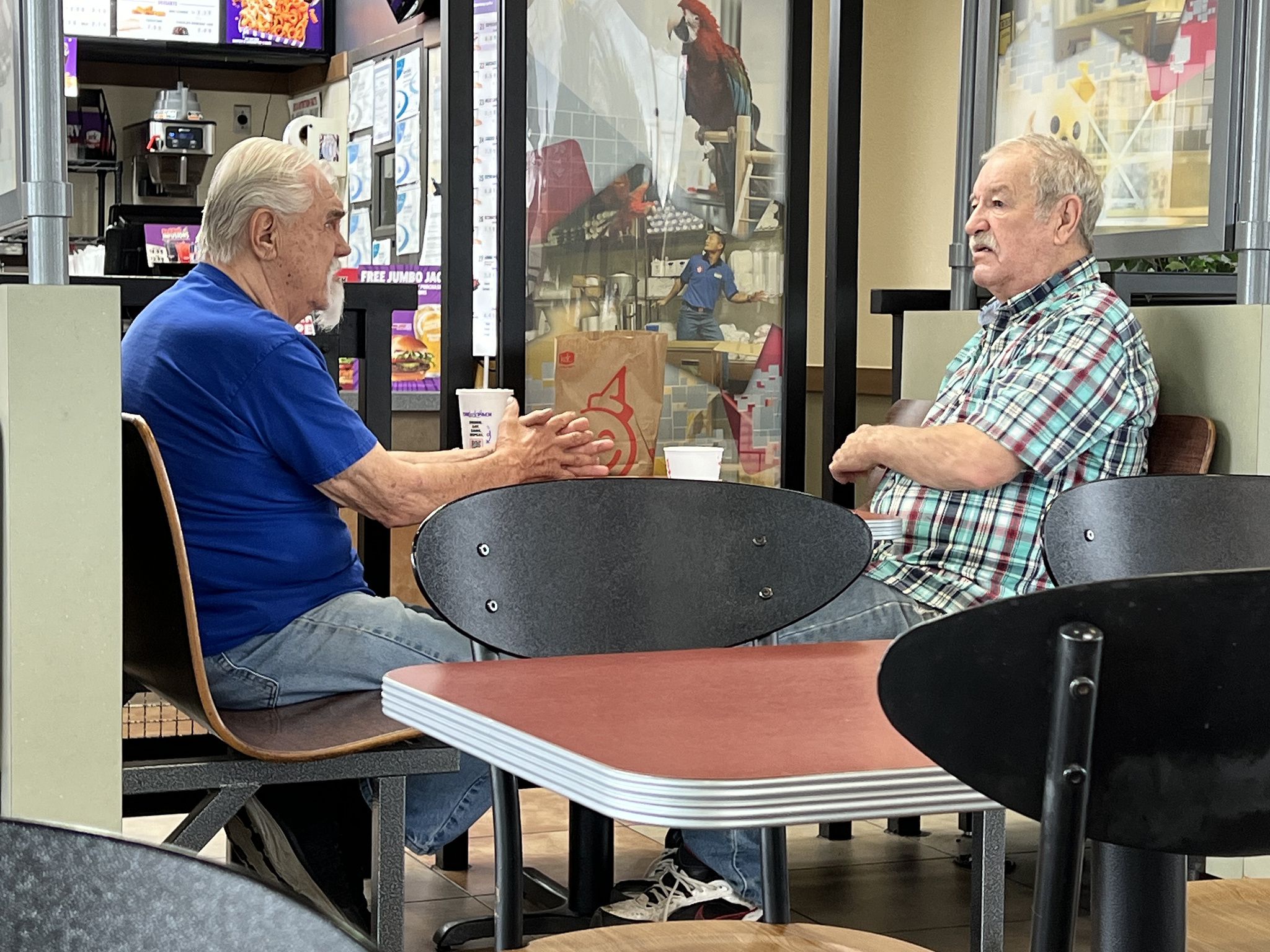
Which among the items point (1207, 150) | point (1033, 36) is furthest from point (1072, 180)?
point (1033, 36)

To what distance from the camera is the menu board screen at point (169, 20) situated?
7.18 metres

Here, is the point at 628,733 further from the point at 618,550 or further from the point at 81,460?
the point at 81,460

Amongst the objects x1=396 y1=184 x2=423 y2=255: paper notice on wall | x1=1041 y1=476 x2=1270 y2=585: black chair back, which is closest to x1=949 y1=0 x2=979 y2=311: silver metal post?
x1=1041 y1=476 x2=1270 y2=585: black chair back

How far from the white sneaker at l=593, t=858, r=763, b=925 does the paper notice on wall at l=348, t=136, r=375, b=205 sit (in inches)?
187

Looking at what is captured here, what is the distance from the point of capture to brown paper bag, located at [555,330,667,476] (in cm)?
337

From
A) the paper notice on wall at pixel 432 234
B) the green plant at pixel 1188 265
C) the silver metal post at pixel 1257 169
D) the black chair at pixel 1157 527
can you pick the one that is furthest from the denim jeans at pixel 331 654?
the paper notice on wall at pixel 432 234

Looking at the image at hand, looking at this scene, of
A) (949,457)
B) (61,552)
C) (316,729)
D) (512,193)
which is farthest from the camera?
(512,193)

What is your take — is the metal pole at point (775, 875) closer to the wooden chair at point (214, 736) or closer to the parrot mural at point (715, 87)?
the wooden chair at point (214, 736)

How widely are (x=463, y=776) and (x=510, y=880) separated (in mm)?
958

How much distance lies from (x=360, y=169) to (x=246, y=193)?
4.41 meters

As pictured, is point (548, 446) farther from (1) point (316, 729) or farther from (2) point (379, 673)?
(1) point (316, 729)

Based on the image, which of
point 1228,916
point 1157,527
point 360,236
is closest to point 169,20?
point 360,236

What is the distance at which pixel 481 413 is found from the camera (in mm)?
2982

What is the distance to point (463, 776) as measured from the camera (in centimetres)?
247
